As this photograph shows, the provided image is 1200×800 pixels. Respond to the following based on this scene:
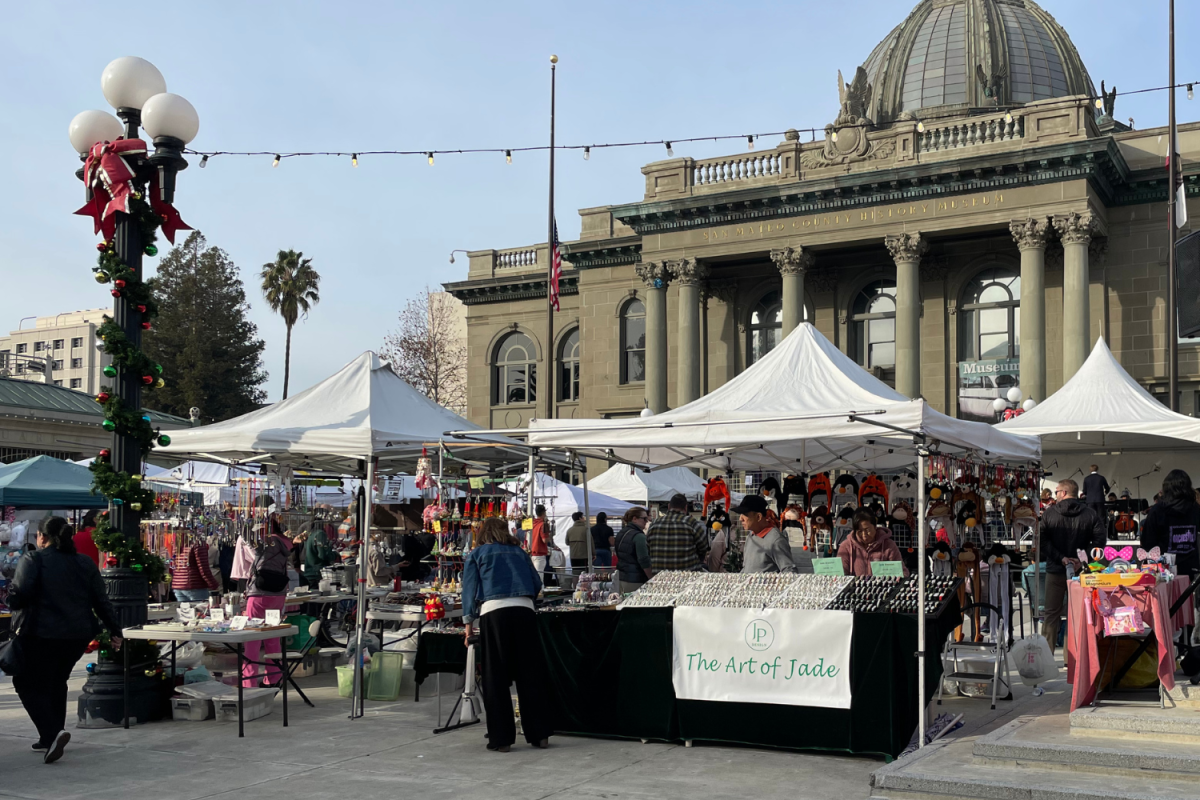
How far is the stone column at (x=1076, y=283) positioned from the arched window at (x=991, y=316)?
2603 mm

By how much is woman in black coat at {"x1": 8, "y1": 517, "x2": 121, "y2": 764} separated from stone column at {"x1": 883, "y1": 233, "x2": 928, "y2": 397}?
25.5 m

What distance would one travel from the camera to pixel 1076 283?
29422 mm

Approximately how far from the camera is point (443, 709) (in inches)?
423

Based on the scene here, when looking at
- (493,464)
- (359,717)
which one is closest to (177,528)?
(493,464)

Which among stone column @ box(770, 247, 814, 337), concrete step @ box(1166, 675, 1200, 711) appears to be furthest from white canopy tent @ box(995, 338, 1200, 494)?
stone column @ box(770, 247, 814, 337)

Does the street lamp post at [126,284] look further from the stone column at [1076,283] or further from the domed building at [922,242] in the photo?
the stone column at [1076,283]

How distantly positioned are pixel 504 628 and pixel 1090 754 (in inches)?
163

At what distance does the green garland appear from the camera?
1020cm

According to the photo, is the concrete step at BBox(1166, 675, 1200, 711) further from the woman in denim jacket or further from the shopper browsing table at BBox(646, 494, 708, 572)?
the shopper browsing table at BBox(646, 494, 708, 572)

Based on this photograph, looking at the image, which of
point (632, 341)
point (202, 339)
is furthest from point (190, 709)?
point (202, 339)

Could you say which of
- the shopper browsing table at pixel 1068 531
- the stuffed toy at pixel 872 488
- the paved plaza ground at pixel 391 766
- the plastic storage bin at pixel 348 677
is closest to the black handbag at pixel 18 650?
the paved plaza ground at pixel 391 766

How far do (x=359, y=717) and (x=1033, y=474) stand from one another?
294 inches

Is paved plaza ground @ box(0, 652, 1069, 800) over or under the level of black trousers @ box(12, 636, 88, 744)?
under

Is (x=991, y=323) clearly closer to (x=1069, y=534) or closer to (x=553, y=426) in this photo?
(x=1069, y=534)
